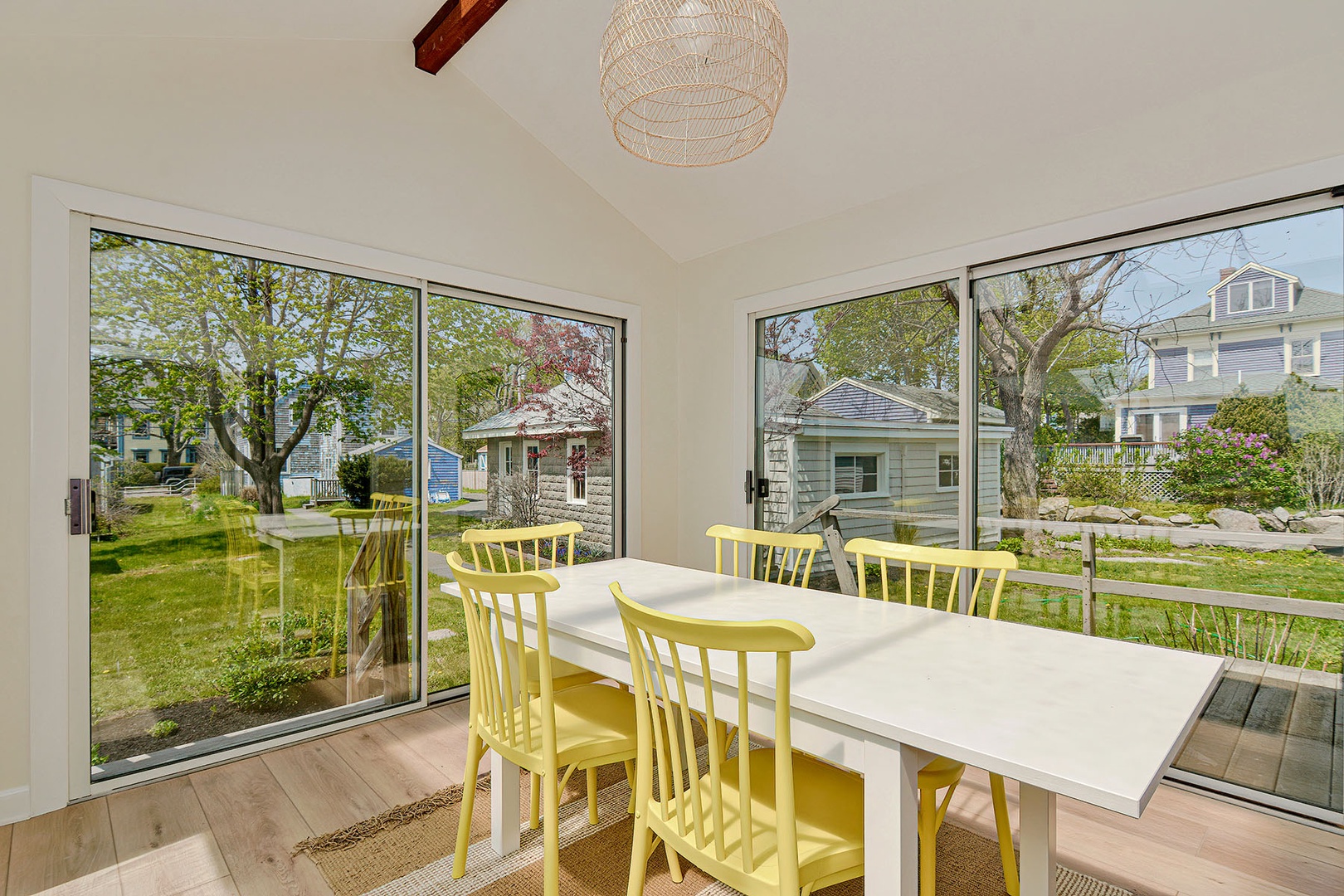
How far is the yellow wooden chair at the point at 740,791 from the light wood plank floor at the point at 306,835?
0.79 metres

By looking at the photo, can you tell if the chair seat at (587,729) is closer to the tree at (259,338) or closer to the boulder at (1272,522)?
the tree at (259,338)

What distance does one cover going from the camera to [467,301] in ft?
11.0

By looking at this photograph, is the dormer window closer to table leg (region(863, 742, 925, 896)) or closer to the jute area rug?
the jute area rug

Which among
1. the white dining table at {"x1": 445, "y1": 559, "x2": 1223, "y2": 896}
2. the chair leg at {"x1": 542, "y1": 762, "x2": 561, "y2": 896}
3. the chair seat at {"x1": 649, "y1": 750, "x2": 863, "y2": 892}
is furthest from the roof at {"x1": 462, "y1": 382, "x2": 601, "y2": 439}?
the chair seat at {"x1": 649, "y1": 750, "x2": 863, "y2": 892}

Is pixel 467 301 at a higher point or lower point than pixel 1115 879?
higher

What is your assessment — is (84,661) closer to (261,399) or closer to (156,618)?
(156,618)

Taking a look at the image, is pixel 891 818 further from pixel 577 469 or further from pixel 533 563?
pixel 577 469

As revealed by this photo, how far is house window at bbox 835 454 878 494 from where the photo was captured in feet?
11.0

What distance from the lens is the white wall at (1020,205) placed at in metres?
2.19

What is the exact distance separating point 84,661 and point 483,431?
1.72m

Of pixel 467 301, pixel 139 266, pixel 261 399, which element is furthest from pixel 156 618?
pixel 467 301

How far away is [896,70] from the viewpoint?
8.51 feet

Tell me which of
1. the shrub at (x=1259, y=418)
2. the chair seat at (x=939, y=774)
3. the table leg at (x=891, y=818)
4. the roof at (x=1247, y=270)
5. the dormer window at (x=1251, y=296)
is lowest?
the chair seat at (x=939, y=774)

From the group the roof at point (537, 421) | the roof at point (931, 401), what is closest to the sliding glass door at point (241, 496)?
the roof at point (537, 421)
